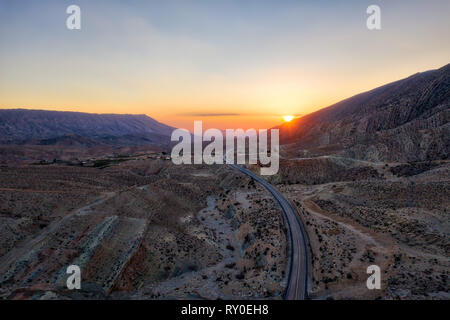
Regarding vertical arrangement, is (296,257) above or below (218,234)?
above

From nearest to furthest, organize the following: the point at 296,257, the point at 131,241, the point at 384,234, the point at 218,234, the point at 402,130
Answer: the point at 296,257, the point at 131,241, the point at 384,234, the point at 218,234, the point at 402,130

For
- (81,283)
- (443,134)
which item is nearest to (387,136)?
(443,134)

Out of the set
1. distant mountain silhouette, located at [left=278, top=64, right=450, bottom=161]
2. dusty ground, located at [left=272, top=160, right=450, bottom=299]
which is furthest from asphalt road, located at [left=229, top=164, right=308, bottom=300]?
distant mountain silhouette, located at [left=278, top=64, right=450, bottom=161]

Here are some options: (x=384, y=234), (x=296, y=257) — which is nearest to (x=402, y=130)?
(x=384, y=234)

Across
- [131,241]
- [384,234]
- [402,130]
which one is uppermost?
[402,130]

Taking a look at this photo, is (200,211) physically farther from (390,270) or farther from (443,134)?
(443,134)

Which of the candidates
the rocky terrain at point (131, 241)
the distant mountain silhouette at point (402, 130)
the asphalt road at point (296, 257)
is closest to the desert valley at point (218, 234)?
the rocky terrain at point (131, 241)

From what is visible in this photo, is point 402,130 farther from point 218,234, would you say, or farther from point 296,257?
point 296,257

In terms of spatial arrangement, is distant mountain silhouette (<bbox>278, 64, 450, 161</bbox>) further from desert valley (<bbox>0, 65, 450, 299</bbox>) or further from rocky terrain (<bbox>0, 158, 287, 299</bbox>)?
rocky terrain (<bbox>0, 158, 287, 299</bbox>)
